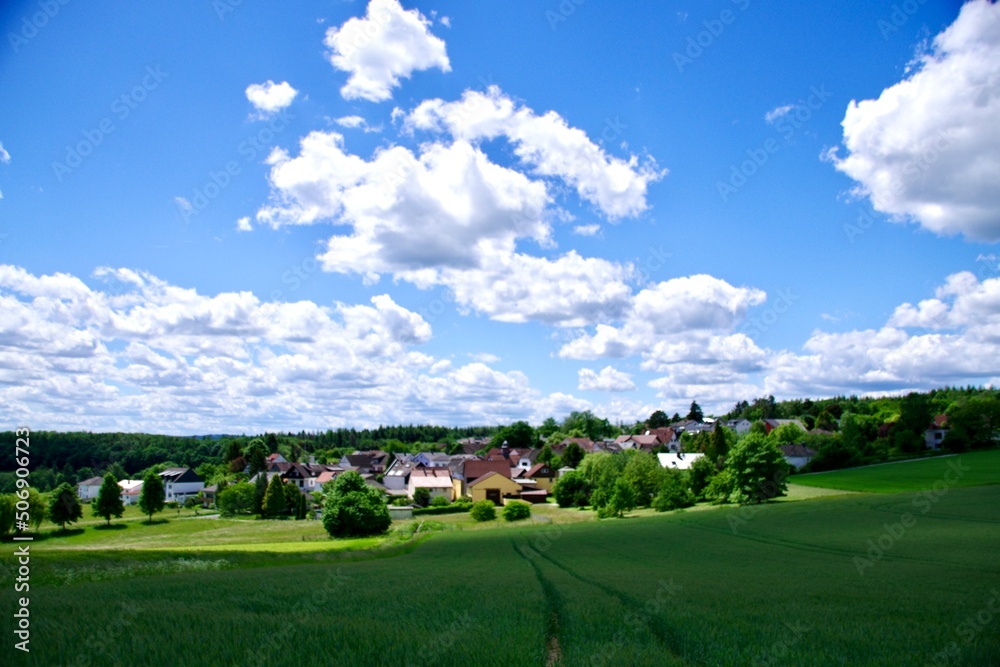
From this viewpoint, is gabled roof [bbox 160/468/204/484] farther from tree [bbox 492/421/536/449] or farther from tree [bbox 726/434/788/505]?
tree [bbox 726/434/788/505]

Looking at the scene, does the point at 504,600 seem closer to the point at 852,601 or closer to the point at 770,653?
the point at 770,653

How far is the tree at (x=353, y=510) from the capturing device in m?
58.2

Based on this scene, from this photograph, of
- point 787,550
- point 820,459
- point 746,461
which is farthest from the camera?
point 820,459

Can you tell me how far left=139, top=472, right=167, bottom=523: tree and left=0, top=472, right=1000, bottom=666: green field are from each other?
59661 millimetres

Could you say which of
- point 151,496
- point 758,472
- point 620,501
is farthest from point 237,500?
point 758,472

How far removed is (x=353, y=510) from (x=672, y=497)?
3824 centimetres

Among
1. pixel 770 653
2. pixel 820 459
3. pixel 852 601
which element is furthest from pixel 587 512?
pixel 770 653

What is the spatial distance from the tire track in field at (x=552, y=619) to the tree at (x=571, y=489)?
67.5m

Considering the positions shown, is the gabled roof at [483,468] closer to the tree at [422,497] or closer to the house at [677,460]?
the tree at [422,497]

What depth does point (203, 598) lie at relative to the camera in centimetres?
1495

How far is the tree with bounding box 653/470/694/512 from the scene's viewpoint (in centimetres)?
7225

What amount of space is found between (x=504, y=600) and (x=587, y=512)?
2705 inches

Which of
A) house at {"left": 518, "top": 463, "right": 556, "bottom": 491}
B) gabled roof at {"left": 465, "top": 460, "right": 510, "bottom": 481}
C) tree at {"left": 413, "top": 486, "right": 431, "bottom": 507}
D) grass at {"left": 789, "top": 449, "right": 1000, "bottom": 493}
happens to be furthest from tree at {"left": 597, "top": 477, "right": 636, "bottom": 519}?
house at {"left": 518, "top": 463, "right": 556, "bottom": 491}

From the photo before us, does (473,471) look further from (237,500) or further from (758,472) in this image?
(758,472)
